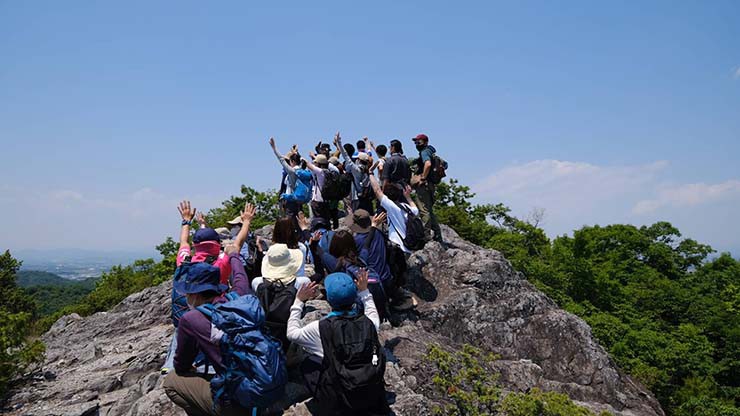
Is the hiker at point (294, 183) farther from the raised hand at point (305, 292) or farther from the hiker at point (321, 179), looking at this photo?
the raised hand at point (305, 292)

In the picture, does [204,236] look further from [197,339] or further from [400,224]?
[400,224]

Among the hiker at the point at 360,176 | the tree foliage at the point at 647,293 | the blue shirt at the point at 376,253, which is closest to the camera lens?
the blue shirt at the point at 376,253

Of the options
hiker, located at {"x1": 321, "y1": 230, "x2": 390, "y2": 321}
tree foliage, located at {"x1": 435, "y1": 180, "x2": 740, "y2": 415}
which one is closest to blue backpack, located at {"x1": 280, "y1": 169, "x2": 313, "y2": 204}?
hiker, located at {"x1": 321, "y1": 230, "x2": 390, "y2": 321}

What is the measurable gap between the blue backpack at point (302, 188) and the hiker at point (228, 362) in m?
5.74

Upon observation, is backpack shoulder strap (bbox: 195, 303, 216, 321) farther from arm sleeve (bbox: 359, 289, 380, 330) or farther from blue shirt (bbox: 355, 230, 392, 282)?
blue shirt (bbox: 355, 230, 392, 282)

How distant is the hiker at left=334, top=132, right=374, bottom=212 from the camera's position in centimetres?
919

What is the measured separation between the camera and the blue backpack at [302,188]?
942 centimetres

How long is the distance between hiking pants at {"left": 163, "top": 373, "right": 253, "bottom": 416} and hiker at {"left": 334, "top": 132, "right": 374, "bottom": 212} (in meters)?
5.83

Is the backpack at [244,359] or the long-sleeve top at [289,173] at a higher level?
the long-sleeve top at [289,173]

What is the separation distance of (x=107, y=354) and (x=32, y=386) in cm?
129

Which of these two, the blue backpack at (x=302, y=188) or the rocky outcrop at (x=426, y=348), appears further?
the blue backpack at (x=302, y=188)

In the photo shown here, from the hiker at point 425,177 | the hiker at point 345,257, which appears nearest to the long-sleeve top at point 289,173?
the hiker at point 425,177

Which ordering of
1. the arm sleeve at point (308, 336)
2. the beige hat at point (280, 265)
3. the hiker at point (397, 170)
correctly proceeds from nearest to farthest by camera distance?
the arm sleeve at point (308, 336) → the beige hat at point (280, 265) → the hiker at point (397, 170)

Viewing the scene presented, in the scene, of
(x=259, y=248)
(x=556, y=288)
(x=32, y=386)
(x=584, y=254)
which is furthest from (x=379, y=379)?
(x=584, y=254)
